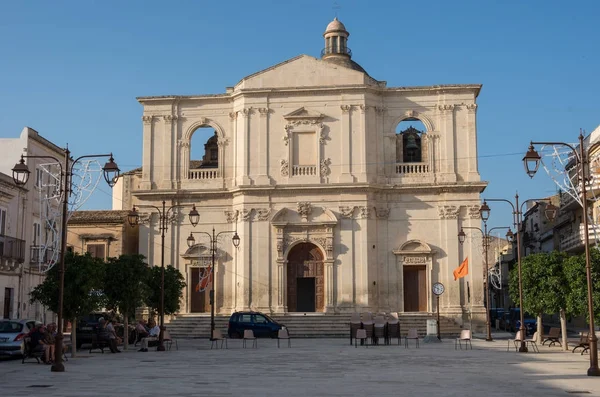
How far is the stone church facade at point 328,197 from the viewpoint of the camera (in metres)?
45.5

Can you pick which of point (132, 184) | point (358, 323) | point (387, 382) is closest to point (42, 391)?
point (387, 382)

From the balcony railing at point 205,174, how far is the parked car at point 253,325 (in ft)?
35.7

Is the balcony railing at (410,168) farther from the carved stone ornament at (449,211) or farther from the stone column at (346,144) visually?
the stone column at (346,144)

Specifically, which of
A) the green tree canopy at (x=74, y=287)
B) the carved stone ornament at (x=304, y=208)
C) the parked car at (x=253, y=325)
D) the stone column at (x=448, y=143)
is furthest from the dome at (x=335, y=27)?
the green tree canopy at (x=74, y=287)

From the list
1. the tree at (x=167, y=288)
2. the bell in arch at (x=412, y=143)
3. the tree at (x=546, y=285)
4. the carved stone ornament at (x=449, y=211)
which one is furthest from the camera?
the bell in arch at (x=412, y=143)

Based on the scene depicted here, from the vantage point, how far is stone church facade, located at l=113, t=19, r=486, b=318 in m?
45.5

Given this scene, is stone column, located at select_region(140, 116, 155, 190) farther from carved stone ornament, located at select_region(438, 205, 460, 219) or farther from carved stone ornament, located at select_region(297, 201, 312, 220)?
carved stone ornament, located at select_region(438, 205, 460, 219)

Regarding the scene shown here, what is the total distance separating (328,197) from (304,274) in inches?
181

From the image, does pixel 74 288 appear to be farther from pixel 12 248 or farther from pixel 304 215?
pixel 304 215

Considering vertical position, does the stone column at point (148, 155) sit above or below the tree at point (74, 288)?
above

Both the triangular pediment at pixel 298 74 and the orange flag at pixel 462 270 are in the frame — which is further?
the triangular pediment at pixel 298 74

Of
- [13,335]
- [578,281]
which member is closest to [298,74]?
[578,281]

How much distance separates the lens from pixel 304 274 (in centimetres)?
4653

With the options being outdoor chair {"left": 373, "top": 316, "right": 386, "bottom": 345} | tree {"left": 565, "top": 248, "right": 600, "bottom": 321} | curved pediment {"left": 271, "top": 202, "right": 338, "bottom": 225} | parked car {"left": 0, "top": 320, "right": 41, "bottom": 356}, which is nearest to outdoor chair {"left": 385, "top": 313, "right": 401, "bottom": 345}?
outdoor chair {"left": 373, "top": 316, "right": 386, "bottom": 345}
